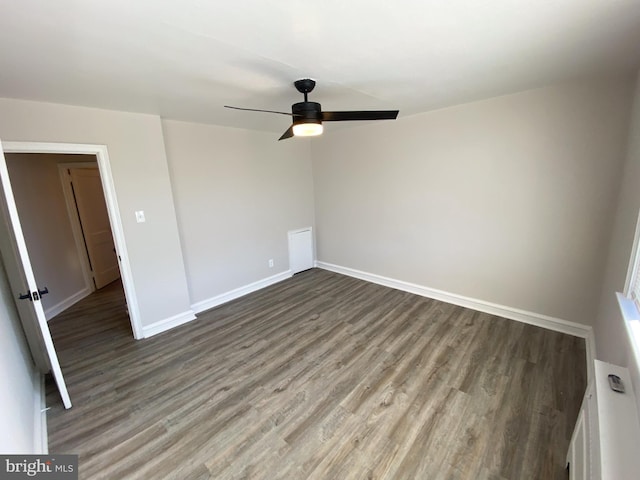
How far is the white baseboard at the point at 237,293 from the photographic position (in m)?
3.70

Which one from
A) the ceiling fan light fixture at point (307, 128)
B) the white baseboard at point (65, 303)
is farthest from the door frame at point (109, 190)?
the ceiling fan light fixture at point (307, 128)

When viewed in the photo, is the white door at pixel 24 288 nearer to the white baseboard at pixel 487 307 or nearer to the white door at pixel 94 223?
the white door at pixel 94 223

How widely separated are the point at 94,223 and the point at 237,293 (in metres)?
2.98

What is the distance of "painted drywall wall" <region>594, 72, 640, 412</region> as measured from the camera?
1.75m

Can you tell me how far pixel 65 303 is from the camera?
3.98 metres

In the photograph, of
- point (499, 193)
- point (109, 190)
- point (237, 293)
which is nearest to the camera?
point (109, 190)

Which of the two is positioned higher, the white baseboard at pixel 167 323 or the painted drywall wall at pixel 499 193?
the painted drywall wall at pixel 499 193

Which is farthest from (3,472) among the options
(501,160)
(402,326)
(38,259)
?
(501,160)

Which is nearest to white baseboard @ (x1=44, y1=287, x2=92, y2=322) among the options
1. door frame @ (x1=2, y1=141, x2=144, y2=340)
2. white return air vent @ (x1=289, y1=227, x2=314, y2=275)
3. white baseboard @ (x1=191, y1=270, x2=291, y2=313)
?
door frame @ (x1=2, y1=141, x2=144, y2=340)

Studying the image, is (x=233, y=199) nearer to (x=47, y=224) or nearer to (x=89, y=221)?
(x=47, y=224)

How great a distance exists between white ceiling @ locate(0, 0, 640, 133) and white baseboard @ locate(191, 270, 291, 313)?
2486 mm

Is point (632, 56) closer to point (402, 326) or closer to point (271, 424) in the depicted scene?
point (402, 326)

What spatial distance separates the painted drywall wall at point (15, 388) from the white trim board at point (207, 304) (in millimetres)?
979

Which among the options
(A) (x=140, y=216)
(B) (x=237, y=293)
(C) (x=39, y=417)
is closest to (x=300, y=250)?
(B) (x=237, y=293)
